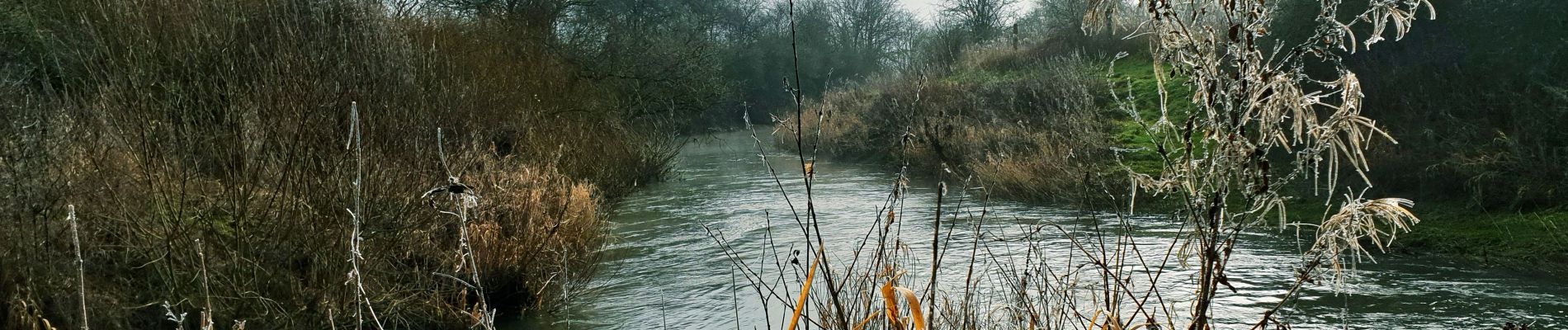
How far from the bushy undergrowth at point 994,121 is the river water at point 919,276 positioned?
765 mm

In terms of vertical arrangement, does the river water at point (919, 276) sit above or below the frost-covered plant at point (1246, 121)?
below


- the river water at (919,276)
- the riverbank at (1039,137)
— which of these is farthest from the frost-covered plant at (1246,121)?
the riverbank at (1039,137)

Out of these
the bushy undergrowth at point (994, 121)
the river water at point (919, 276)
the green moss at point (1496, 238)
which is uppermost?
the bushy undergrowth at point (994, 121)

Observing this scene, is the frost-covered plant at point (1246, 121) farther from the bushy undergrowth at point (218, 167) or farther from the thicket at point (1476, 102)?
the thicket at point (1476, 102)

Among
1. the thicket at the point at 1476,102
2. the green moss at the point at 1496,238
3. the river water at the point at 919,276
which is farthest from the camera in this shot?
the thicket at the point at 1476,102

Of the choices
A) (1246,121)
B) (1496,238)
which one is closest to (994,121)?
(1496,238)

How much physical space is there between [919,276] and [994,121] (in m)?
12.0

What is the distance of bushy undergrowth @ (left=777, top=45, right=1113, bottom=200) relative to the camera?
50.6 ft

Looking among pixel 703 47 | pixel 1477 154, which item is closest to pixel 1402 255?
pixel 1477 154

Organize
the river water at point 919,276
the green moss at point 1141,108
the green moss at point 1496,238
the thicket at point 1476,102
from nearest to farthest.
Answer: the river water at point 919,276 → the green moss at point 1496,238 → the thicket at point 1476,102 → the green moss at point 1141,108

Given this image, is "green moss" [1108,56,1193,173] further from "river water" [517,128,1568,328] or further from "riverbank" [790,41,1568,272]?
"river water" [517,128,1568,328]

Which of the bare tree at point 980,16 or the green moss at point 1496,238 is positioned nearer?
the green moss at point 1496,238

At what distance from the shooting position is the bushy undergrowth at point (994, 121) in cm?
1544

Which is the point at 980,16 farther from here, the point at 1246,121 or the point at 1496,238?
the point at 1246,121
